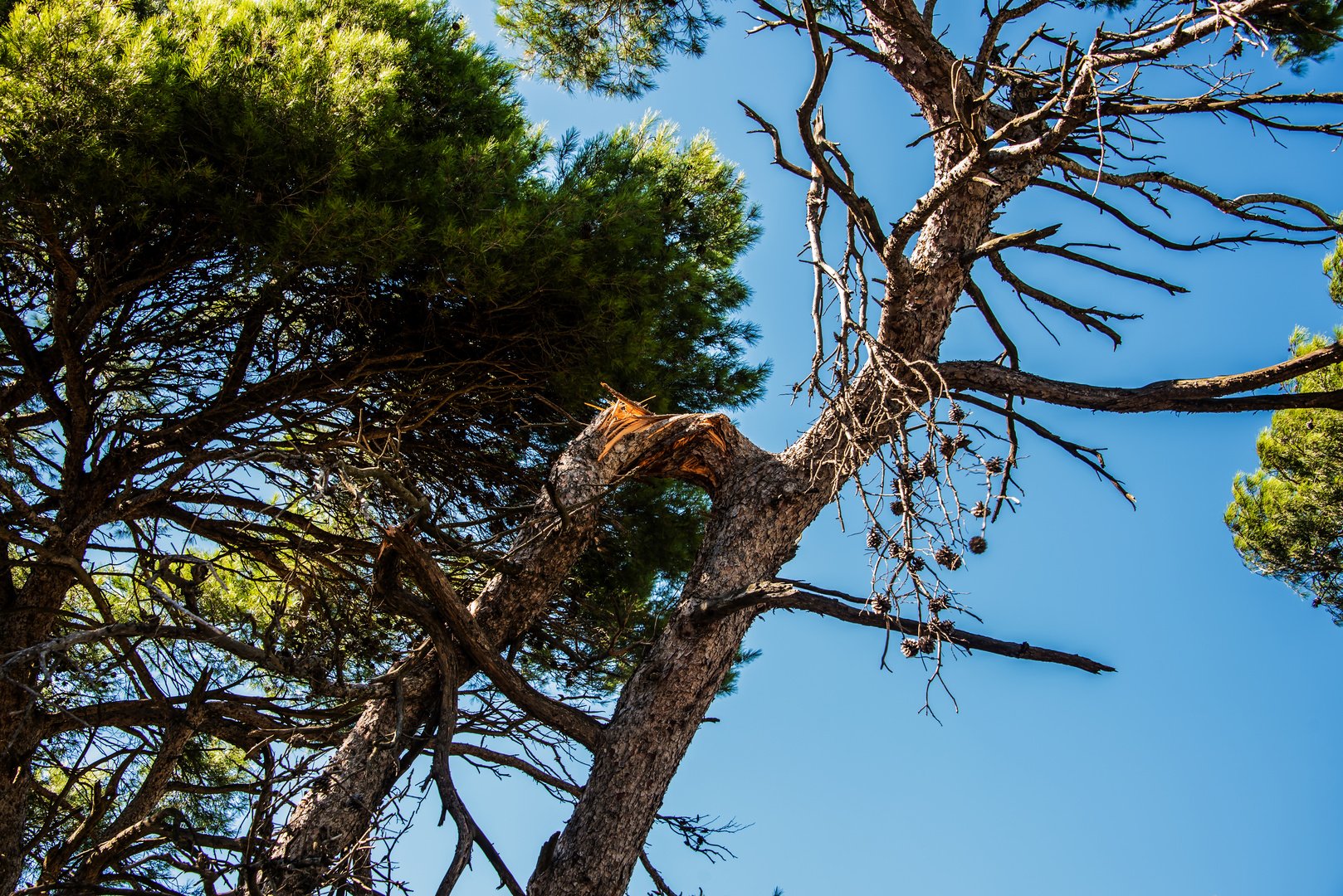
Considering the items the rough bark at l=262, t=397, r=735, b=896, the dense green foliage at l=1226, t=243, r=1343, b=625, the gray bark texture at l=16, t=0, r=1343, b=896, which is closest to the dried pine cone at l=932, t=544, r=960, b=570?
the gray bark texture at l=16, t=0, r=1343, b=896

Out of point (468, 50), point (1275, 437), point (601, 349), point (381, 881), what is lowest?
point (381, 881)

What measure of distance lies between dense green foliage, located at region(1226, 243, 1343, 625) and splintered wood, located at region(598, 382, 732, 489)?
10.0 m

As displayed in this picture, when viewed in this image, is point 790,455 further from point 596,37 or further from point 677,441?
point 596,37

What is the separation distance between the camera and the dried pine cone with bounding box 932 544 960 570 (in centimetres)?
240

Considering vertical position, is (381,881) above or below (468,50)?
below

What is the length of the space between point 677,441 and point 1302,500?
438 inches

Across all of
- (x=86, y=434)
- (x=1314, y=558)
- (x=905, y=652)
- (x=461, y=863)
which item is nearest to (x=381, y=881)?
(x=461, y=863)

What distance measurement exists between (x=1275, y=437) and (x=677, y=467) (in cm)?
1121

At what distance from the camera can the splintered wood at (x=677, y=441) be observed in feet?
12.1

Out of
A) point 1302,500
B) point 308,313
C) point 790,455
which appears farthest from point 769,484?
point 1302,500

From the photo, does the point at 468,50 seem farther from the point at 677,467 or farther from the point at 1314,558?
the point at 1314,558

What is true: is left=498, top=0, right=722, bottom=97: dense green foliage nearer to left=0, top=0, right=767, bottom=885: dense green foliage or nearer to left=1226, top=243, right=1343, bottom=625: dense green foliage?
left=0, top=0, right=767, bottom=885: dense green foliage

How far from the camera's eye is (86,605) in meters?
6.16

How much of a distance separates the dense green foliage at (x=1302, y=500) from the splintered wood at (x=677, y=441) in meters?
10.0
